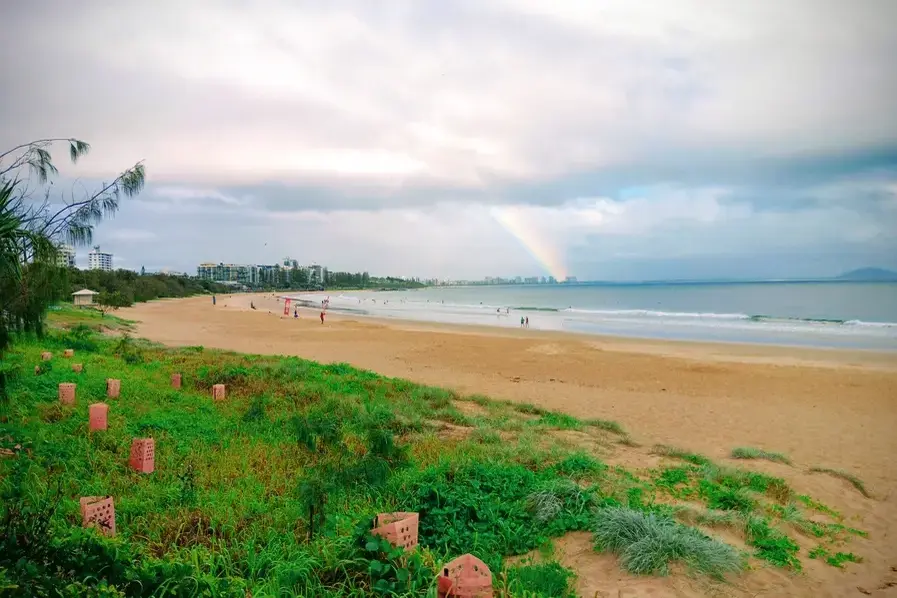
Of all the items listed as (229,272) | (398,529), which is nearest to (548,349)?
(398,529)

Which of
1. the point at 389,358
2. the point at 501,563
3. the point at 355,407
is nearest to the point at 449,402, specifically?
the point at 355,407

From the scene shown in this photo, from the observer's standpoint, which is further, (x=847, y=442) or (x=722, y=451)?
(x=847, y=442)

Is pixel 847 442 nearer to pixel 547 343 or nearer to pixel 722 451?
pixel 722 451

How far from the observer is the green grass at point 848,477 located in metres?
6.81

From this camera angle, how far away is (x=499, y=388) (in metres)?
14.3

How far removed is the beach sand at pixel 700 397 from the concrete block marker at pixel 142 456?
4.35 metres

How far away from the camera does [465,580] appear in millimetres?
3260

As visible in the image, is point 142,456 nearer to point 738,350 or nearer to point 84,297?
point 738,350

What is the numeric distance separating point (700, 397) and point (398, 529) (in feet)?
40.1

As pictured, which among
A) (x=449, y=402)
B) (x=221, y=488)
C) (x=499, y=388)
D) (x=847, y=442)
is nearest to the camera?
(x=221, y=488)

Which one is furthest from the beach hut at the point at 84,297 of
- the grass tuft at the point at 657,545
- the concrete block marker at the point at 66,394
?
the grass tuft at the point at 657,545

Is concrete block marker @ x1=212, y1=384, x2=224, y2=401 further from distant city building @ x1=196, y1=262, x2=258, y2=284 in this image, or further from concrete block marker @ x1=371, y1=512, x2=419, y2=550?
distant city building @ x1=196, y1=262, x2=258, y2=284

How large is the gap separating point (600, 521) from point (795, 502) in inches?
117

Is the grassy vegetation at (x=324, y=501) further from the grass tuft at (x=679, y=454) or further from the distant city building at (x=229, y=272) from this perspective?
the distant city building at (x=229, y=272)
